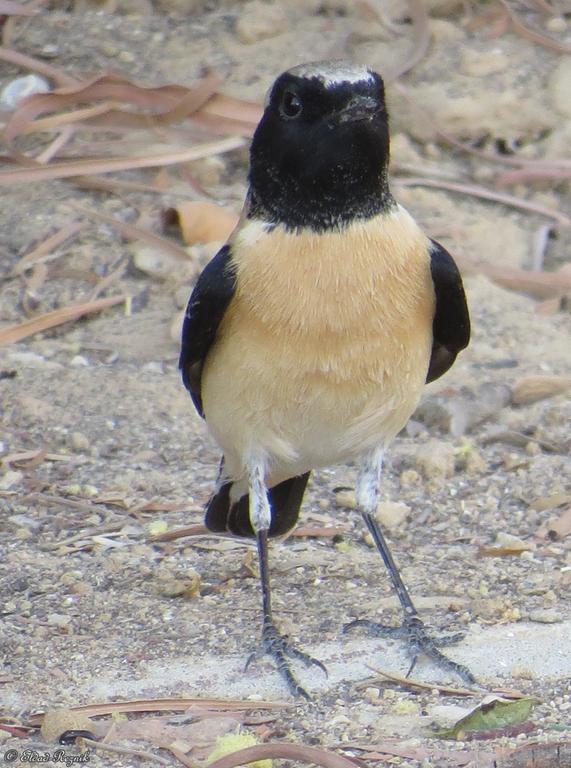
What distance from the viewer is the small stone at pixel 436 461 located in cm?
736

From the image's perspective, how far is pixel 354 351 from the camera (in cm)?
571

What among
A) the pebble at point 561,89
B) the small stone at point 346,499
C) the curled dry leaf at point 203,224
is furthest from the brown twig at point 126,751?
the pebble at point 561,89

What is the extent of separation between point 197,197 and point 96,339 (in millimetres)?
1516

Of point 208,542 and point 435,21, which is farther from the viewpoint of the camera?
point 435,21

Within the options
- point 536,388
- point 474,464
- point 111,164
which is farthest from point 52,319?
point 536,388

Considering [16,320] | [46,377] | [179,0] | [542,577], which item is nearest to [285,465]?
[542,577]

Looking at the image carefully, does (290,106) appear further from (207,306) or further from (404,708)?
(404,708)

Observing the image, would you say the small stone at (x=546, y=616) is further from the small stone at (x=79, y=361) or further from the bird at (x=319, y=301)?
the small stone at (x=79, y=361)

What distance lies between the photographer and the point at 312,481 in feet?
25.1

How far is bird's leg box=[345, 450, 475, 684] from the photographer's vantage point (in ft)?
19.1

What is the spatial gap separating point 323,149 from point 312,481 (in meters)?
2.44

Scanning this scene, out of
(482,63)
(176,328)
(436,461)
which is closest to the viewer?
(436,461)

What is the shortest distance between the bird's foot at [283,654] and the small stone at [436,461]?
1.66 metres

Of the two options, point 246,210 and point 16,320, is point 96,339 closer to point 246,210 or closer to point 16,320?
point 16,320
